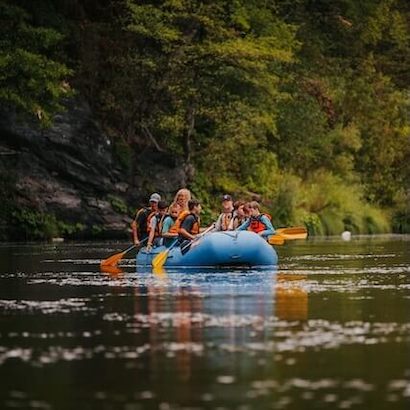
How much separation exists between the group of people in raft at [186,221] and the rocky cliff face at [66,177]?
16.1 m

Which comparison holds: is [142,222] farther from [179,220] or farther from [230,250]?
[230,250]

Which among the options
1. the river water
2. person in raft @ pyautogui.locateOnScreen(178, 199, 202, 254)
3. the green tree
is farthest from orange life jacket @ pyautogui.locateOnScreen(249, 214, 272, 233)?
the green tree

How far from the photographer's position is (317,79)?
221 ft

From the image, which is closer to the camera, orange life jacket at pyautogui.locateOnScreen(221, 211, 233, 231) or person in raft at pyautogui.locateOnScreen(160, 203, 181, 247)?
person in raft at pyautogui.locateOnScreen(160, 203, 181, 247)

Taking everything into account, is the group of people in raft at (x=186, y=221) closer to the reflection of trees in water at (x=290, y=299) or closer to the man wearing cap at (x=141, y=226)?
the man wearing cap at (x=141, y=226)

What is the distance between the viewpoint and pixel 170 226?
31078mm

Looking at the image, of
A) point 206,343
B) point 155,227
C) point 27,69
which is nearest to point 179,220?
point 155,227

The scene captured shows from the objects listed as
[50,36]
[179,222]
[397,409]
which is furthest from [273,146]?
[397,409]

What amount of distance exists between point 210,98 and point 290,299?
1422 inches

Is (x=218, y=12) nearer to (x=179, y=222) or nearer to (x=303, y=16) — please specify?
(x=303, y=16)

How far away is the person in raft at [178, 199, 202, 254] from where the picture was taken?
29361 millimetres

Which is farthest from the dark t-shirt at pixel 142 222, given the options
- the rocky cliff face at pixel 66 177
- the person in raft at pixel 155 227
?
the rocky cliff face at pixel 66 177

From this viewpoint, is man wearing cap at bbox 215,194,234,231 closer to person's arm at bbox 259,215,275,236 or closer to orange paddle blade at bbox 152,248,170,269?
person's arm at bbox 259,215,275,236

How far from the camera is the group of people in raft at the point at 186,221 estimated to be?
2955 centimetres
